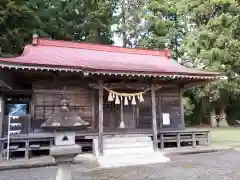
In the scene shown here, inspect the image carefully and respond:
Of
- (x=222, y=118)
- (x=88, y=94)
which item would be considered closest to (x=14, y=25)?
(x=88, y=94)

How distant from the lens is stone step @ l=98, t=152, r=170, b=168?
822 cm

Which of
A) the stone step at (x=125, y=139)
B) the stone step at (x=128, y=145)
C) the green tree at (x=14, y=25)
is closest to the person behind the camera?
the stone step at (x=128, y=145)

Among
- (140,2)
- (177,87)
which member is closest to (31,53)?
(177,87)

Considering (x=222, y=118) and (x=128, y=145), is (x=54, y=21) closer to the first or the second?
(x=128, y=145)

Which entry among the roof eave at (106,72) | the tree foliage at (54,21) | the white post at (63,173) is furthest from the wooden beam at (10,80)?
the white post at (63,173)

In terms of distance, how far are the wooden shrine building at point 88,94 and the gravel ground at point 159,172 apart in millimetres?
1748

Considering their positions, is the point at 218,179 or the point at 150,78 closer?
the point at 218,179

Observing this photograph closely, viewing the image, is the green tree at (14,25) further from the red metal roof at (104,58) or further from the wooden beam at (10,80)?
the wooden beam at (10,80)

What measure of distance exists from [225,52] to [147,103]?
12.3 meters

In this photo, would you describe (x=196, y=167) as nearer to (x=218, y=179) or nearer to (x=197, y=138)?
(x=218, y=179)

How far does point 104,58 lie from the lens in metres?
12.4

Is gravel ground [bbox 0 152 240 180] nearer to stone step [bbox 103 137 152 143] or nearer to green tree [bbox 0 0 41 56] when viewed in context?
stone step [bbox 103 137 152 143]

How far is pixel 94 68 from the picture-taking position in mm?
8953

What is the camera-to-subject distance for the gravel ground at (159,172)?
21.8 ft
